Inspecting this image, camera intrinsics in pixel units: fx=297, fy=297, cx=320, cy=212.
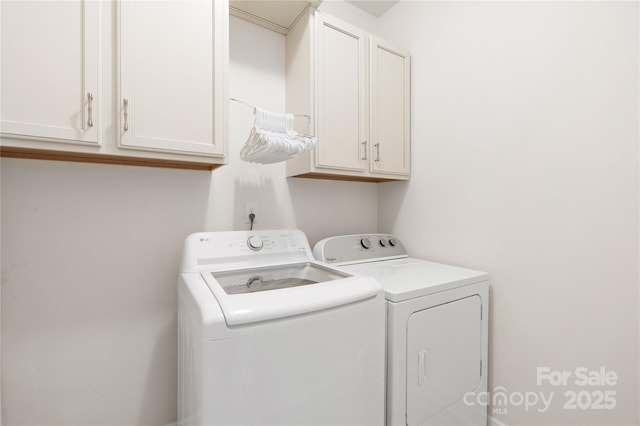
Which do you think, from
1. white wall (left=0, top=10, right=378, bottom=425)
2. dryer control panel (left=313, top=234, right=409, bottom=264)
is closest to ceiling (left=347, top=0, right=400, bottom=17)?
white wall (left=0, top=10, right=378, bottom=425)

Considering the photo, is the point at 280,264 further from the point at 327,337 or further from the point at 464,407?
the point at 464,407

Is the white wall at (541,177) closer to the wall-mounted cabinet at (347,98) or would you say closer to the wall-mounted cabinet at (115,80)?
the wall-mounted cabinet at (347,98)

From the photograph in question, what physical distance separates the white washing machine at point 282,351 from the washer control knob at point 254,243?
243 mm

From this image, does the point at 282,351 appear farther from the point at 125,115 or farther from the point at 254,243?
the point at 125,115

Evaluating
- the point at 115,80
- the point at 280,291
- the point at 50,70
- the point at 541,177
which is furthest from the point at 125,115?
the point at 541,177

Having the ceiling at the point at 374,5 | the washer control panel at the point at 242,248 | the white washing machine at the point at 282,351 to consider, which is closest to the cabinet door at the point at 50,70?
the washer control panel at the point at 242,248

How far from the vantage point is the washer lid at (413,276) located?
1247mm

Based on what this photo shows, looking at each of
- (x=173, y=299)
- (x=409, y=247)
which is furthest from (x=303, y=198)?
(x=173, y=299)

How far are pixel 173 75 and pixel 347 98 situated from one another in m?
0.95

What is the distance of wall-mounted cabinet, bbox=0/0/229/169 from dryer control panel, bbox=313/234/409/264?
2.61ft

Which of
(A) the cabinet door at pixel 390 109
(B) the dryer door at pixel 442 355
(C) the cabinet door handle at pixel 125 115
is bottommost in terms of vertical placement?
(B) the dryer door at pixel 442 355

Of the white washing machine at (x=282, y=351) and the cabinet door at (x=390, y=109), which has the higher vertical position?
the cabinet door at (x=390, y=109)

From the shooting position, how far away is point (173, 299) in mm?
1556

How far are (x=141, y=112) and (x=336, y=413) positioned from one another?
52.4 inches
